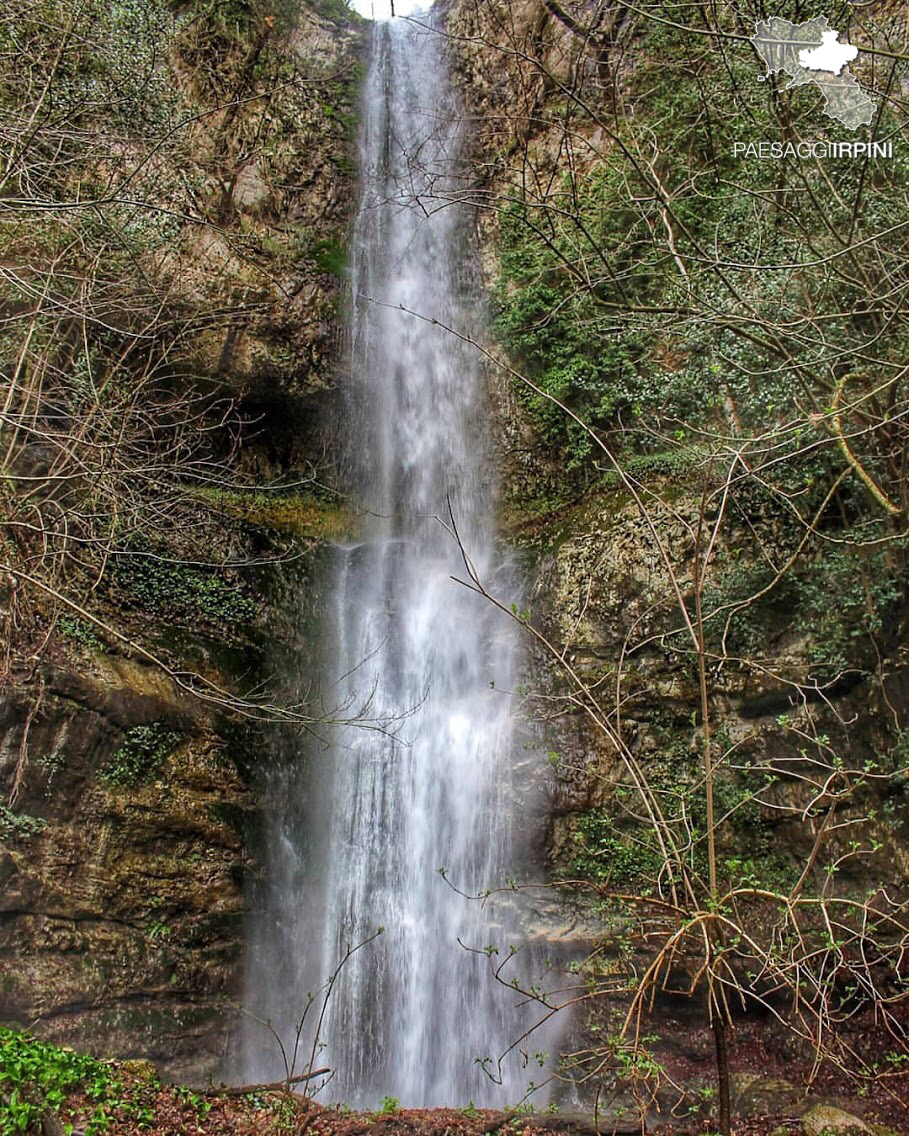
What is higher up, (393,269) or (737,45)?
(393,269)

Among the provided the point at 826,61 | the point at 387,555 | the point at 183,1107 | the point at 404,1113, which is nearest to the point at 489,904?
the point at 404,1113

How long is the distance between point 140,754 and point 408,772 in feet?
8.59

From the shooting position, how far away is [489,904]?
7449 mm

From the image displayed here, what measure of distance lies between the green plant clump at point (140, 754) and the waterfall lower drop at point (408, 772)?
1.29 meters

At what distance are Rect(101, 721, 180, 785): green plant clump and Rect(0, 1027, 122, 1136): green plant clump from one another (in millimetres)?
2225

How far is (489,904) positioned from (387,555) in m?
4.29

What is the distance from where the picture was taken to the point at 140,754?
7.17 m

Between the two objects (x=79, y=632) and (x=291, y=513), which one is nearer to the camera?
(x=79, y=632)

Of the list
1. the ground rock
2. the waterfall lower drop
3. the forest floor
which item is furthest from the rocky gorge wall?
the ground rock

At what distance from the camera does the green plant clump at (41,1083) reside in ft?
12.8

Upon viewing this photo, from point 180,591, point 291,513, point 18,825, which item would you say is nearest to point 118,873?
point 18,825

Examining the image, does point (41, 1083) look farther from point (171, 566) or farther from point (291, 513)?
point (291, 513)

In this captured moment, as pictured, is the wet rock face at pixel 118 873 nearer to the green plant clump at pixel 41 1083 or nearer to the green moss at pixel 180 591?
the green moss at pixel 180 591

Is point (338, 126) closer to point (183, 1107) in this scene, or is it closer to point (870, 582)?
point (870, 582)
